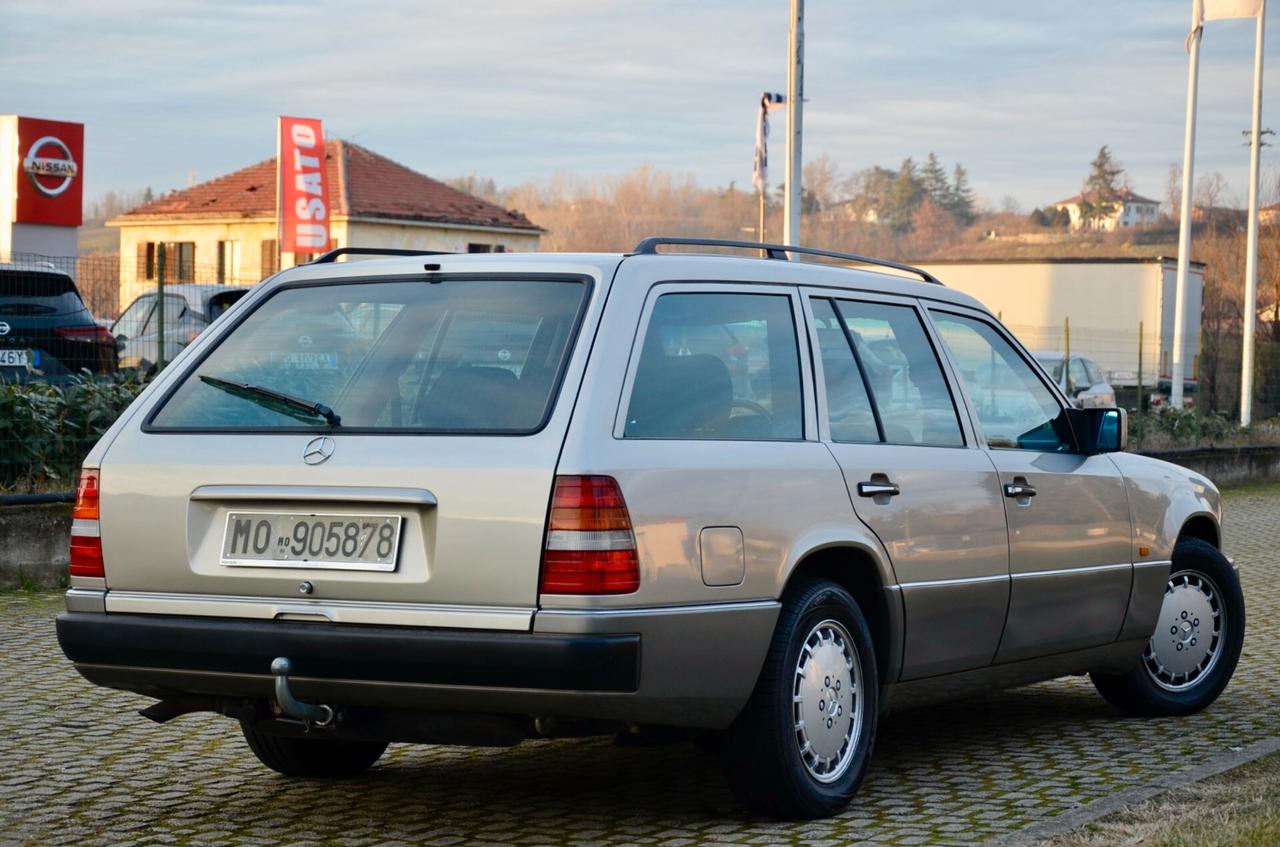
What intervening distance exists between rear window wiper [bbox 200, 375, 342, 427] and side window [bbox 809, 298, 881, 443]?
5.41 feet

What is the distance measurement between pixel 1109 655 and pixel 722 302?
2.60 m

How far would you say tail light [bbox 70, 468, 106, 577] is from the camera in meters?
5.49

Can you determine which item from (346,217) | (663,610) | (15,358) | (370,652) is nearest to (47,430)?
(15,358)

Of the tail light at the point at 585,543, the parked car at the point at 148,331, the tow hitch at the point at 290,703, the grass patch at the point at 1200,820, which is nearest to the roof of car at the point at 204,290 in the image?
the parked car at the point at 148,331

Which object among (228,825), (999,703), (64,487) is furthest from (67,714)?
(64,487)

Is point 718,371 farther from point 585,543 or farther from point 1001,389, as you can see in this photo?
point 1001,389

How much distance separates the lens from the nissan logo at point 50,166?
97.9 ft

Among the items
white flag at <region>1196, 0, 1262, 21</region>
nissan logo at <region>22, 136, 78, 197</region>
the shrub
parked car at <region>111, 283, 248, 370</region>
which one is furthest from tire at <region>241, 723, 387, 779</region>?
white flag at <region>1196, 0, 1262, 21</region>

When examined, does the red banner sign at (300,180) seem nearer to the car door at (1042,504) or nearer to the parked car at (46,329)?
the parked car at (46,329)

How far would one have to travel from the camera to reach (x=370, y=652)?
16.4ft

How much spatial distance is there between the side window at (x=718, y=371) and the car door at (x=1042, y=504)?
109 cm

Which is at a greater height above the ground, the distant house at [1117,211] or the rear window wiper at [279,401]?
the distant house at [1117,211]

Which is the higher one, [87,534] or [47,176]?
[47,176]

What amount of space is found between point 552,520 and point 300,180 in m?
36.1
